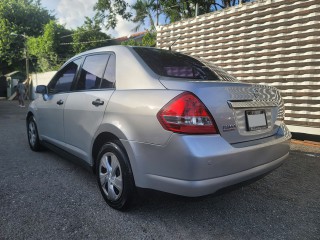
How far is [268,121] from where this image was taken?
100 inches

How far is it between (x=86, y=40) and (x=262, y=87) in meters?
27.4

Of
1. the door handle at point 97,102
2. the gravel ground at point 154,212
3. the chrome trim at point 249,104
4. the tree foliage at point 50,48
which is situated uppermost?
the tree foliage at point 50,48

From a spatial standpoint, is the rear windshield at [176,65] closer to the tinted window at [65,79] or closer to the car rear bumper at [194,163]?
the car rear bumper at [194,163]

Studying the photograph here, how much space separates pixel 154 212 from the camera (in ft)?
8.49

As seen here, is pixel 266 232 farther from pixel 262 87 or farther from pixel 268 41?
pixel 268 41

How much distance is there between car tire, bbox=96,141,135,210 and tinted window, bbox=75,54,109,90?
0.77m

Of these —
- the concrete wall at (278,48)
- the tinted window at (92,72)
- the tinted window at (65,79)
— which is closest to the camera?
the tinted window at (92,72)

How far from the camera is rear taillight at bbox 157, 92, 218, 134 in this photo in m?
2.05

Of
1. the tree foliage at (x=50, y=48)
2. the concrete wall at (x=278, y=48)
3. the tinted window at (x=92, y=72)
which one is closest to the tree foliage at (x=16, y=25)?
the tree foliage at (x=50, y=48)

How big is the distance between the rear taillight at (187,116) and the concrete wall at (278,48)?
164 inches

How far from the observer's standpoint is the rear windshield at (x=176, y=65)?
258 cm

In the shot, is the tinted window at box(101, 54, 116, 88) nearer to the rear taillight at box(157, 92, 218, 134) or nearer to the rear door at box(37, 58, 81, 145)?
the rear door at box(37, 58, 81, 145)

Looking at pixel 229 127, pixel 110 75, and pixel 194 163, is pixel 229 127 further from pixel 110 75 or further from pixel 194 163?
pixel 110 75

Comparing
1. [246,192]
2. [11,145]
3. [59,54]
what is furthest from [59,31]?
[246,192]
